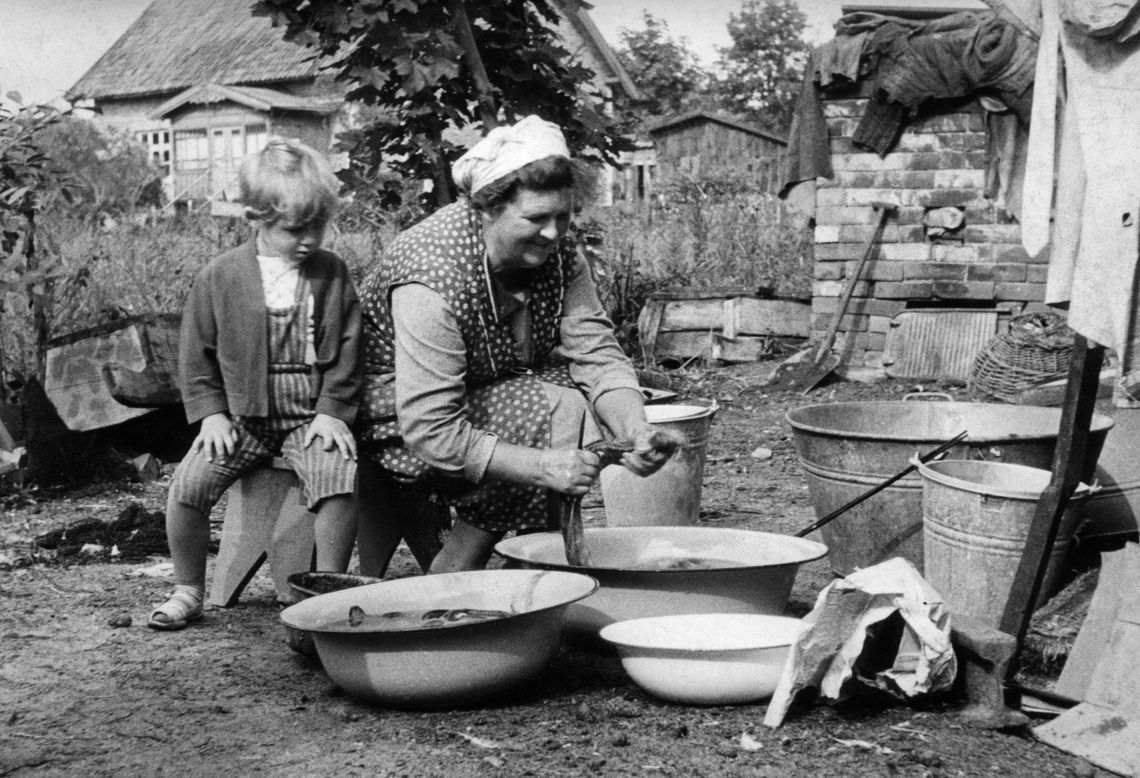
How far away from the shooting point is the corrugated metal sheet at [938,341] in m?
8.45

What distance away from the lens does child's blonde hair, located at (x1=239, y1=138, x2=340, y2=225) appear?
10.7 ft

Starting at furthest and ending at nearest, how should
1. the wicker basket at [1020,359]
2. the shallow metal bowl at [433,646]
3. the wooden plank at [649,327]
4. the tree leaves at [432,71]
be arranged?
the wooden plank at [649,327]
the wicker basket at [1020,359]
the tree leaves at [432,71]
the shallow metal bowl at [433,646]

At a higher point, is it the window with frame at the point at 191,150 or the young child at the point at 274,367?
the window with frame at the point at 191,150

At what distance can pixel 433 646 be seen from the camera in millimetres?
2576

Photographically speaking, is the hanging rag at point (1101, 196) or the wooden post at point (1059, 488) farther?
the wooden post at point (1059, 488)

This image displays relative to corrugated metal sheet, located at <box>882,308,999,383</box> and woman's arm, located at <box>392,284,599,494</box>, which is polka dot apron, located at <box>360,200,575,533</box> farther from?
corrugated metal sheet, located at <box>882,308,999,383</box>

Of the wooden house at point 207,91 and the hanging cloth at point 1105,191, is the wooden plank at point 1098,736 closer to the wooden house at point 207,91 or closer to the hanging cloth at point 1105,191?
the hanging cloth at point 1105,191

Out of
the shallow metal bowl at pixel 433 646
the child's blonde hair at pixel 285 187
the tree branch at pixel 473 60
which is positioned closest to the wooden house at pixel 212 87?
the tree branch at pixel 473 60

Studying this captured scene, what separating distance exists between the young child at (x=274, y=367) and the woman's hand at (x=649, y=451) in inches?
31.5

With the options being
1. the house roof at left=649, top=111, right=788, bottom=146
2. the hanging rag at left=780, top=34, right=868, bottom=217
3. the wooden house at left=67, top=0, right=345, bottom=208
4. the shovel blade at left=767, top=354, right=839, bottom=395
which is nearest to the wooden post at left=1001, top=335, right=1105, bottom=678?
the shovel blade at left=767, top=354, right=839, bottom=395

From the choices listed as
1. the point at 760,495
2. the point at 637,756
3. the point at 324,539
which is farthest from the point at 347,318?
the point at 760,495

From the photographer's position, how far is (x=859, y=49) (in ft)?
28.0

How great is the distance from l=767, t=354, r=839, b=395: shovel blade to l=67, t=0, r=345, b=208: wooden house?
1758cm

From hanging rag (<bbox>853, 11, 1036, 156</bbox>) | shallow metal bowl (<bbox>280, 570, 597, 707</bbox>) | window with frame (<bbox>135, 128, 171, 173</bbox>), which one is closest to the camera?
shallow metal bowl (<bbox>280, 570, 597, 707</bbox>)
